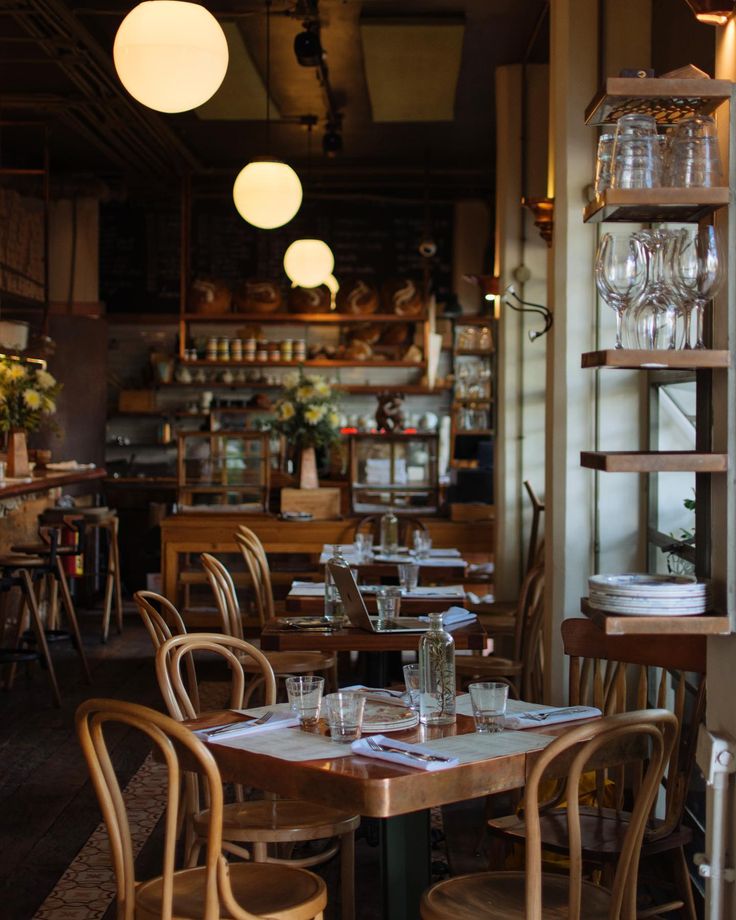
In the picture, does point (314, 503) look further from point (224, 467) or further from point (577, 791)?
point (577, 791)

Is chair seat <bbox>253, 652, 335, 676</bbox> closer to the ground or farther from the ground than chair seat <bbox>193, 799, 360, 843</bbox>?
farther from the ground

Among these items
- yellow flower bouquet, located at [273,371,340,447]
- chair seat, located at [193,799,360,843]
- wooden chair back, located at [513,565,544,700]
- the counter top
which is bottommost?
chair seat, located at [193,799,360,843]

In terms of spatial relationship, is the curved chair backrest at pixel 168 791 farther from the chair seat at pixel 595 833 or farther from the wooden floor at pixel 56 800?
the wooden floor at pixel 56 800

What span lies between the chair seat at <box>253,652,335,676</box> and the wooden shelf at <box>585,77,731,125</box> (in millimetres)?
3040

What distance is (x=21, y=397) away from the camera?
782 cm

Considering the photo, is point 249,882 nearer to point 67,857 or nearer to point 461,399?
point 67,857

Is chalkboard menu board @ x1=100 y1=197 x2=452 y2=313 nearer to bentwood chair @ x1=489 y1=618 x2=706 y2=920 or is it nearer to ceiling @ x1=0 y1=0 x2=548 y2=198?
ceiling @ x1=0 y1=0 x2=548 y2=198

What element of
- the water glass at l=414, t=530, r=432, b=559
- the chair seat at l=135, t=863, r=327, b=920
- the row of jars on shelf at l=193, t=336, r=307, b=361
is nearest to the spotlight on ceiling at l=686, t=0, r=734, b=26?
the chair seat at l=135, t=863, r=327, b=920

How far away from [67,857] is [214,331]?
7.53 meters

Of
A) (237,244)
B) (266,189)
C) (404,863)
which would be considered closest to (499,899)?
(404,863)

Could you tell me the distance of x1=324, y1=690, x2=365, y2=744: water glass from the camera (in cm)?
262

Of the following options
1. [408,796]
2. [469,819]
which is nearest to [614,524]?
[469,819]

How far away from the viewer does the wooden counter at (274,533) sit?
7.63 meters

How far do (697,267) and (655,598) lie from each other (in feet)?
2.25
